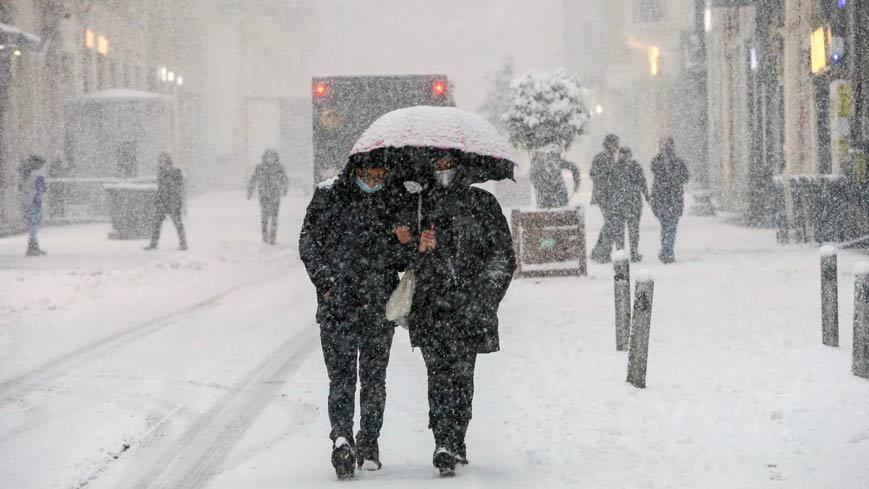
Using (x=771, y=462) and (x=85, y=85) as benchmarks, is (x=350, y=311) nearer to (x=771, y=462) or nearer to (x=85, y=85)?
(x=771, y=462)

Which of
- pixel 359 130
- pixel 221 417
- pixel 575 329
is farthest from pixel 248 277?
pixel 221 417

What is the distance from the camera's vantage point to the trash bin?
2539 centimetres

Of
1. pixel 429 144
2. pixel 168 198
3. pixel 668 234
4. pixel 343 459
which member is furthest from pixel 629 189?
pixel 343 459

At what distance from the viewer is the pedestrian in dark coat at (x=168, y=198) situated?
22.0m

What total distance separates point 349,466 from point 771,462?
2.24 metres

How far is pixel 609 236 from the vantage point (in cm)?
1781

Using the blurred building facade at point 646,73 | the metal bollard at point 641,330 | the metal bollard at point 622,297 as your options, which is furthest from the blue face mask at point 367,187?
the blurred building facade at point 646,73

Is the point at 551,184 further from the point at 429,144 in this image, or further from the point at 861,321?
the point at 429,144

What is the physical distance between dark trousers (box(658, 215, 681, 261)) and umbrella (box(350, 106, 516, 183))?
37.5 ft

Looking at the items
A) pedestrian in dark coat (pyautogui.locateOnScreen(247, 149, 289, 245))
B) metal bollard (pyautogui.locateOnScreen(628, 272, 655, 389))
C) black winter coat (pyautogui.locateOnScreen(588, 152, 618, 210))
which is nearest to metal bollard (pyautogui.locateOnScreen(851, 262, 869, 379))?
metal bollard (pyautogui.locateOnScreen(628, 272, 655, 389))

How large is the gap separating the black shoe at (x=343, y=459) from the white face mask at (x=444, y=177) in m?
1.32

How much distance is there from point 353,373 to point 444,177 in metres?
1.07

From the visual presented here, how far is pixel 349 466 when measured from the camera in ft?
19.5

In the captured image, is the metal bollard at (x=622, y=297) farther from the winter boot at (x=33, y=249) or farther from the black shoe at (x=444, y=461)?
the winter boot at (x=33, y=249)
